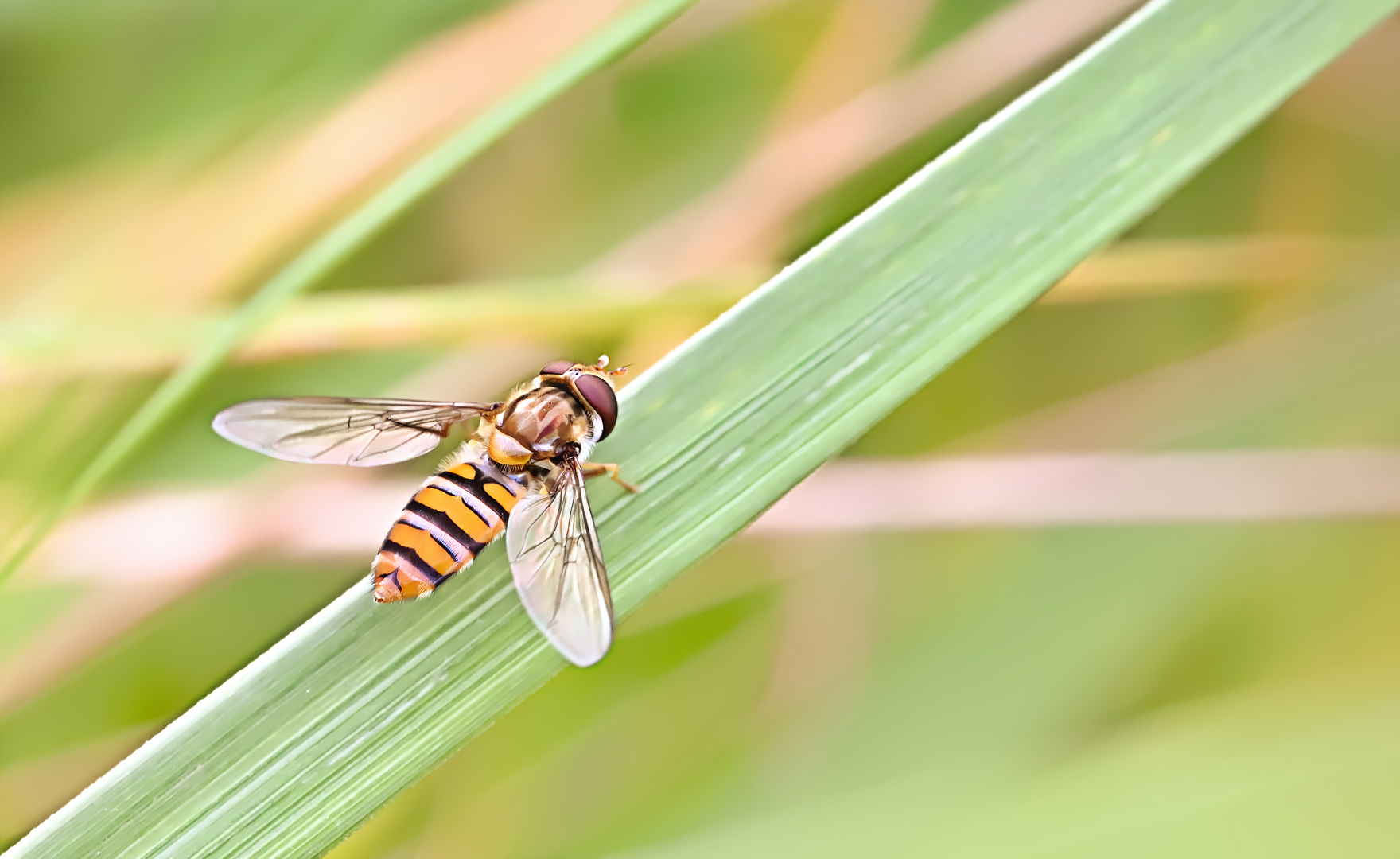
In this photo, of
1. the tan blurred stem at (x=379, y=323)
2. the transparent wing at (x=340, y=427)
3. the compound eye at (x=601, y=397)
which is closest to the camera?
the compound eye at (x=601, y=397)

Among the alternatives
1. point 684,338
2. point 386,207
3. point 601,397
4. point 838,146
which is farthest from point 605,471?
point 838,146

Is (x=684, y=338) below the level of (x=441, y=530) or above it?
above

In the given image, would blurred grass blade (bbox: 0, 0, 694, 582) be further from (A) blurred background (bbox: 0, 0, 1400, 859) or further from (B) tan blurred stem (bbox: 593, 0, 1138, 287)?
(B) tan blurred stem (bbox: 593, 0, 1138, 287)

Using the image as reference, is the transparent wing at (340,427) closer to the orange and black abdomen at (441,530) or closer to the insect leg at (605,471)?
the orange and black abdomen at (441,530)

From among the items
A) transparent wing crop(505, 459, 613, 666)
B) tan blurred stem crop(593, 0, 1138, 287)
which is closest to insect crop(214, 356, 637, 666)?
transparent wing crop(505, 459, 613, 666)

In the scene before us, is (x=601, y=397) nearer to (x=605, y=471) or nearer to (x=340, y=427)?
(x=605, y=471)

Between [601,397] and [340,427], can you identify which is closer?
[601,397]

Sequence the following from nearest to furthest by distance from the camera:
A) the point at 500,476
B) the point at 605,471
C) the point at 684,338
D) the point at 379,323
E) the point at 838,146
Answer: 1. the point at 605,471
2. the point at 500,476
3. the point at 379,323
4. the point at 684,338
5. the point at 838,146

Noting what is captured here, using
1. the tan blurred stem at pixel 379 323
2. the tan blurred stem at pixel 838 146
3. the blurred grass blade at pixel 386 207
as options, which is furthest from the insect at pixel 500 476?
the tan blurred stem at pixel 838 146
